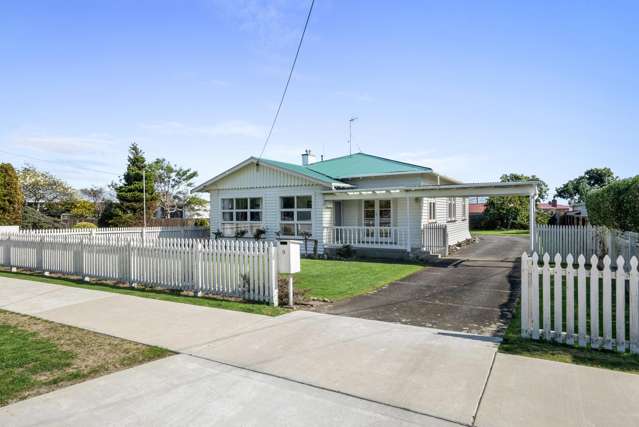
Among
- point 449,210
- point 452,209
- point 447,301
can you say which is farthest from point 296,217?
point 447,301

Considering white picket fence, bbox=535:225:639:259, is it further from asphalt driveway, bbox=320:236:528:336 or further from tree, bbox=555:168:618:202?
tree, bbox=555:168:618:202

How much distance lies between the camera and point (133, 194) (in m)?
36.2

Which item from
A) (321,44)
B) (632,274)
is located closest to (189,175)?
(321,44)

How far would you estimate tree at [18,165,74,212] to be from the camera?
4275cm

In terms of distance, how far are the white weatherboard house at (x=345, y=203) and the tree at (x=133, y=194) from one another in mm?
18275

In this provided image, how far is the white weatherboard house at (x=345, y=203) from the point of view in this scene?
54.5ft

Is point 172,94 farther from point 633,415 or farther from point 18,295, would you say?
point 633,415

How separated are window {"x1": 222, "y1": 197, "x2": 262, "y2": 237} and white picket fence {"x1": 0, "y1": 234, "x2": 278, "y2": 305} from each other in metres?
9.33

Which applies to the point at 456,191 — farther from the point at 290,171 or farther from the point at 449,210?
the point at 290,171

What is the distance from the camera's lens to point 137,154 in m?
37.9

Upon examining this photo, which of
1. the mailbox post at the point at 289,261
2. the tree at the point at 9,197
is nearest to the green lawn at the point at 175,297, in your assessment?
the mailbox post at the point at 289,261

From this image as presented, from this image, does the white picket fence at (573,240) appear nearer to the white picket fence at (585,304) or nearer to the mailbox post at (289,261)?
the white picket fence at (585,304)

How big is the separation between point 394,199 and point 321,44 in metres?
8.59

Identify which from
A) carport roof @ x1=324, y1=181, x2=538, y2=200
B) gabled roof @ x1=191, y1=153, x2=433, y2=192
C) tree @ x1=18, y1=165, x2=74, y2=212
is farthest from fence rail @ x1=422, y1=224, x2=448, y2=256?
tree @ x1=18, y1=165, x2=74, y2=212
